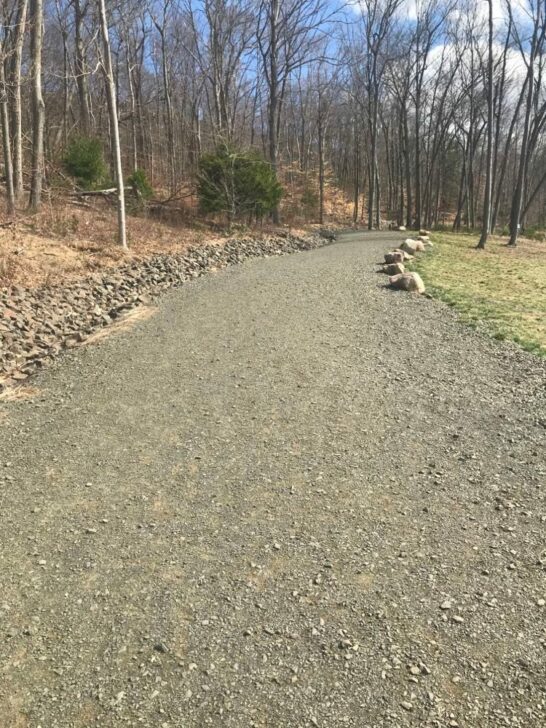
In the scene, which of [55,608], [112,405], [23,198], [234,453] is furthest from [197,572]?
[23,198]

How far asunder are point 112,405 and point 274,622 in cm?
308

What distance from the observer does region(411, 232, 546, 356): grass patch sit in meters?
7.57

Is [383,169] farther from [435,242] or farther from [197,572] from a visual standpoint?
[197,572]

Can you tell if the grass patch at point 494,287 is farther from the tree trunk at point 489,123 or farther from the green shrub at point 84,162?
the green shrub at point 84,162

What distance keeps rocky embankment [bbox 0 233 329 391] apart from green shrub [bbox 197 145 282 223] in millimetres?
4675

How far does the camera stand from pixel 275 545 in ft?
10.1

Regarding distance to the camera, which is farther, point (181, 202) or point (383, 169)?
point (383, 169)

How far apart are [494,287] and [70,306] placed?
26.8ft

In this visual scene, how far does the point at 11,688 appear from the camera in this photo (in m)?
2.19

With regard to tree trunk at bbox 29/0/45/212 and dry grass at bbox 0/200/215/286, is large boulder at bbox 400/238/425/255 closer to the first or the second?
dry grass at bbox 0/200/215/286

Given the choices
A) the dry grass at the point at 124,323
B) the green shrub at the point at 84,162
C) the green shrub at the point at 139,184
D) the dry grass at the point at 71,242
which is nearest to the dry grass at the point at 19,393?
the dry grass at the point at 124,323

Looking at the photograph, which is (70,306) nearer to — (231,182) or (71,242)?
(71,242)

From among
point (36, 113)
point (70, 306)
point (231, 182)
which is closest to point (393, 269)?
point (70, 306)

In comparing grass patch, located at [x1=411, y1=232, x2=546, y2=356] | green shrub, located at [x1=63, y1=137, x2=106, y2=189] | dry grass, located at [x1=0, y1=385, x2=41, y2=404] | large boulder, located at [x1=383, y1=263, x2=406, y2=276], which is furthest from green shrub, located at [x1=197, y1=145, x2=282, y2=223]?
dry grass, located at [x1=0, y1=385, x2=41, y2=404]
